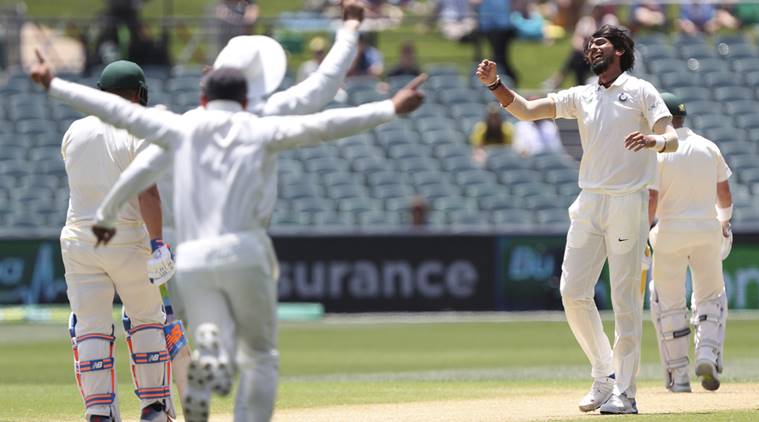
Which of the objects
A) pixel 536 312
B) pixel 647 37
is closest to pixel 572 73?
pixel 647 37

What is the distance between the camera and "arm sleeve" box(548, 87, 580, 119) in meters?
10.2

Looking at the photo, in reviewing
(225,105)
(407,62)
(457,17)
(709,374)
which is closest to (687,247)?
(709,374)

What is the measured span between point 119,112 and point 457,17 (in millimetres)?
20414

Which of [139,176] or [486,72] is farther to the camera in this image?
[486,72]

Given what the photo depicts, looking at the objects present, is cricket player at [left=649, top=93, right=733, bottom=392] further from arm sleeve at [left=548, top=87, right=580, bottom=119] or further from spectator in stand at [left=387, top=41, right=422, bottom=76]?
spectator in stand at [left=387, top=41, right=422, bottom=76]

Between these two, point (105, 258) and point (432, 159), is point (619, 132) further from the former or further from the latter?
point (432, 159)

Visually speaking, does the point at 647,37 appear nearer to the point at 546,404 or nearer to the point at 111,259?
the point at 546,404

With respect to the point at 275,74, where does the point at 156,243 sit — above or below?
below

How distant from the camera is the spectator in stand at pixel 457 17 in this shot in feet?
90.6

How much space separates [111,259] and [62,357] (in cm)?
801

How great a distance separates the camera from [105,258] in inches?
357

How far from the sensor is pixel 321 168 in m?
24.9

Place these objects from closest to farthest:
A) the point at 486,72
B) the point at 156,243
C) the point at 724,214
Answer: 1. the point at 156,243
2. the point at 486,72
3. the point at 724,214

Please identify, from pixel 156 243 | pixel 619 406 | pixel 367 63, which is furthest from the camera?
pixel 367 63
